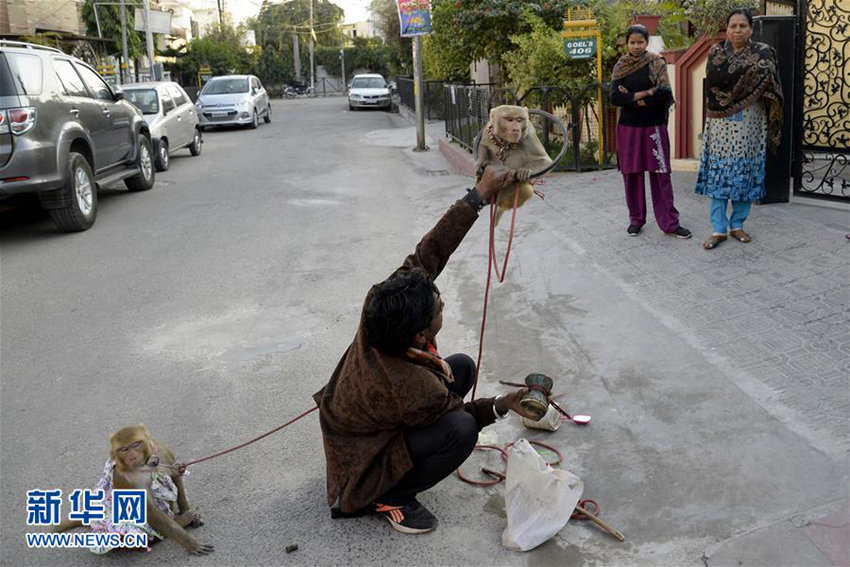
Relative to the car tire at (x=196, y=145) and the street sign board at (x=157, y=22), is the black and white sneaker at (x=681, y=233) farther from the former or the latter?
the street sign board at (x=157, y=22)

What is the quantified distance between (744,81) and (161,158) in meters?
11.0

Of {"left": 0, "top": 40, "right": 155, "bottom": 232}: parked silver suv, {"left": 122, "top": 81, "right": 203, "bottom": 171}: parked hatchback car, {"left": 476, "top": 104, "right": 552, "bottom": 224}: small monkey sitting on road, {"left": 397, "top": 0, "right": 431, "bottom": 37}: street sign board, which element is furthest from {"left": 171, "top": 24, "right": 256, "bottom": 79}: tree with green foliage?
{"left": 476, "top": 104, "right": 552, "bottom": 224}: small monkey sitting on road

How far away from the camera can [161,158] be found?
A: 14.8 meters

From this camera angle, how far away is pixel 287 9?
248 feet

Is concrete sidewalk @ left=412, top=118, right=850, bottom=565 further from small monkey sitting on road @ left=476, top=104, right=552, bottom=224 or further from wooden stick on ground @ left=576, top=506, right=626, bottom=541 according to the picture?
small monkey sitting on road @ left=476, top=104, right=552, bottom=224

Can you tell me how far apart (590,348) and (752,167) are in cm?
232

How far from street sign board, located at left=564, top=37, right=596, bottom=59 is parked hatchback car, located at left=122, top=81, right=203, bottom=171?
24.8ft

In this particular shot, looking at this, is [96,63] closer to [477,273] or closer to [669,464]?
[477,273]

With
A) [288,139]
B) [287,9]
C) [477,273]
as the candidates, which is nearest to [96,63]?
[288,139]

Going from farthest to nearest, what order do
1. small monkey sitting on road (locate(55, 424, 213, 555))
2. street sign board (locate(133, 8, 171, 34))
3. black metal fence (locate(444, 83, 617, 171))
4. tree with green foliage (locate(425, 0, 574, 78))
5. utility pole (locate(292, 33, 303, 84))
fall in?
1. utility pole (locate(292, 33, 303, 84))
2. street sign board (locate(133, 8, 171, 34))
3. tree with green foliage (locate(425, 0, 574, 78))
4. black metal fence (locate(444, 83, 617, 171))
5. small monkey sitting on road (locate(55, 424, 213, 555))

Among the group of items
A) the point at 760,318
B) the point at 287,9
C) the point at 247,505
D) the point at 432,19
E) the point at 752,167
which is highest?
the point at 287,9

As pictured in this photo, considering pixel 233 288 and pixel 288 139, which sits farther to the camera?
pixel 288 139

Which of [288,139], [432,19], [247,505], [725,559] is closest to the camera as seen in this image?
[725,559]

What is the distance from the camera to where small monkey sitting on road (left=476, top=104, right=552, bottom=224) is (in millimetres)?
3938
